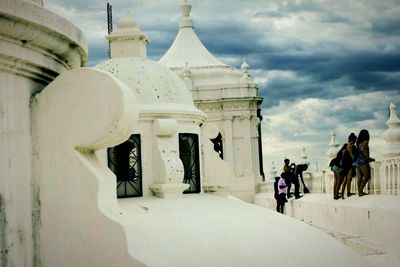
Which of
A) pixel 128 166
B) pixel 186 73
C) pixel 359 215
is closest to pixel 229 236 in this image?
pixel 128 166

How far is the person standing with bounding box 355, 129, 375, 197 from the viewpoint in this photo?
1330cm

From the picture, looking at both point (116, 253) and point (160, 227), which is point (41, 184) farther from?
point (160, 227)

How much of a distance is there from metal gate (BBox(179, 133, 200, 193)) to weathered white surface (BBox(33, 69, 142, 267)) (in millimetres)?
8414

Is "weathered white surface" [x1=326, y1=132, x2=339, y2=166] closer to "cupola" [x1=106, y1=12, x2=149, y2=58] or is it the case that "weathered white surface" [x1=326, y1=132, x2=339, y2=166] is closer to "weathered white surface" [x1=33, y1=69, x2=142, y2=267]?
"cupola" [x1=106, y1=12, x2=149, y2=58]

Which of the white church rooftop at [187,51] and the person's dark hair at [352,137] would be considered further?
the white church rooftop at [187,51]

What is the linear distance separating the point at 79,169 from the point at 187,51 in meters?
29.0

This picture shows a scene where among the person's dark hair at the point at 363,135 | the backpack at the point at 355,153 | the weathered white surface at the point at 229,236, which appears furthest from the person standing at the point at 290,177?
the weathered white surface at the point at 229,236

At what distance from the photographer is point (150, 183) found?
11.8 metres

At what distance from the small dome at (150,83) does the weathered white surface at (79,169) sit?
7722 mm

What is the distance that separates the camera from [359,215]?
1329cm

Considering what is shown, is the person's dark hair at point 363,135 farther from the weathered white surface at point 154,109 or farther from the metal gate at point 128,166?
the metal gate at point 128,166

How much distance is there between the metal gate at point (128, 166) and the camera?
458 inches

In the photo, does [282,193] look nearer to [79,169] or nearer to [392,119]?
[392,119]

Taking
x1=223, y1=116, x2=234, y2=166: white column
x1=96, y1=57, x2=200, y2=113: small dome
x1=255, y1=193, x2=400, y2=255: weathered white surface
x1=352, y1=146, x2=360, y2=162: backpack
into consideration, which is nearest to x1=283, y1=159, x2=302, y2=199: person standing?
x1=255, y1=193, x2=400, y2=255: weathered white surface
